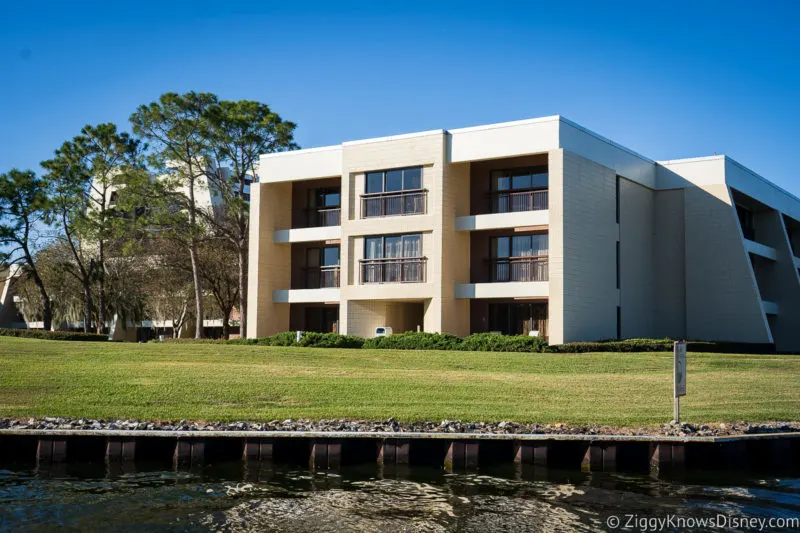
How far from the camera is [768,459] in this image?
14875 millimetres

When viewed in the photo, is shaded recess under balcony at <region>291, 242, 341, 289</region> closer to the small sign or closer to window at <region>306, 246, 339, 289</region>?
window at <region>306, 246, 339, 289</region>

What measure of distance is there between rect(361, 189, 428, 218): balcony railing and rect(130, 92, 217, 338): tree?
9601 mm

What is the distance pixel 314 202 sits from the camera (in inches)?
1613

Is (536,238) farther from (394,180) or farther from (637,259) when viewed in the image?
(394,180)

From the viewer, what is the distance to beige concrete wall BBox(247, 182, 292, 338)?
128ft

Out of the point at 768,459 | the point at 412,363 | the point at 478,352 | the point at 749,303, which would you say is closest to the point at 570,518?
the point at 768,459

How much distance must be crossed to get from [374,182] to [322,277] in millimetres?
6455

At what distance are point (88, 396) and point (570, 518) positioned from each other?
38.1ft

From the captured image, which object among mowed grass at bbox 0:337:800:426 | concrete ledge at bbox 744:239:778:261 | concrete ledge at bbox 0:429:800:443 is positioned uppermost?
concrete ledge at bbox 744:239:778:261

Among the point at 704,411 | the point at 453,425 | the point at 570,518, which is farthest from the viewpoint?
the point at 704,411

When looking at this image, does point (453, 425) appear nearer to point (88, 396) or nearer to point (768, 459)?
point (768, 459)

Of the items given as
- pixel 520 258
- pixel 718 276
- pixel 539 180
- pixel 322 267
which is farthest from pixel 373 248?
pixel 718 276

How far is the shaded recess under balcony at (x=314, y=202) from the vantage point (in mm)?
40125

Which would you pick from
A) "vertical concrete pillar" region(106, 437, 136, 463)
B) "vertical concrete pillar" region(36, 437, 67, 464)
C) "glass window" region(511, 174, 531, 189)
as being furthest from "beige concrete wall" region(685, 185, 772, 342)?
"vertical concrete pillar" region(36, 437, 67, 464)
